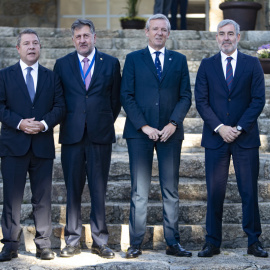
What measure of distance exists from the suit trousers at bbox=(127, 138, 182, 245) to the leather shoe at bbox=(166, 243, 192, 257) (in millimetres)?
37

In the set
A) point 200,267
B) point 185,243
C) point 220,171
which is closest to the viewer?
Answer: point 200,267

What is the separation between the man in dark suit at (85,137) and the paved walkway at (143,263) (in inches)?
4.8

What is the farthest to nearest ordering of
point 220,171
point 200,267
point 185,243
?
point 185,243, point 220,171, point 200,267

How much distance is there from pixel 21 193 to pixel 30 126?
520 millimetres

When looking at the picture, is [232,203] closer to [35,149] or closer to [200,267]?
[200,267]

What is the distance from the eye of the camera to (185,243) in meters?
5.29

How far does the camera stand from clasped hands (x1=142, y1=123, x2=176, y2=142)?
4.81 meters

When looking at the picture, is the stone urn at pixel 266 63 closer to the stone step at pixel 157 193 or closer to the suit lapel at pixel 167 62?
the stone step at pixel 157 193

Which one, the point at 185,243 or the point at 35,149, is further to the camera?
the point at 185,243

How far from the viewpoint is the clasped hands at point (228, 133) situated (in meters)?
4.80

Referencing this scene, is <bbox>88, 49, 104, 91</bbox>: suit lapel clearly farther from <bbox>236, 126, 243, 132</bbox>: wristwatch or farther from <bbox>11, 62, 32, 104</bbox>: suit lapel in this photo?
<bbox>236, 126, 243, 132</bbox>: wristwatch

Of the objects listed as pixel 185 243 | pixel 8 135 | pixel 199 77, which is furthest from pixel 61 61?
pixel 185 243

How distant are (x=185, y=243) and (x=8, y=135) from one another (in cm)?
164

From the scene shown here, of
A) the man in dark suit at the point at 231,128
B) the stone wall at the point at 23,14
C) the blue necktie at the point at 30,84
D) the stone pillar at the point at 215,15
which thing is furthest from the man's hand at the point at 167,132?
the stone wall at the point at 23,14
